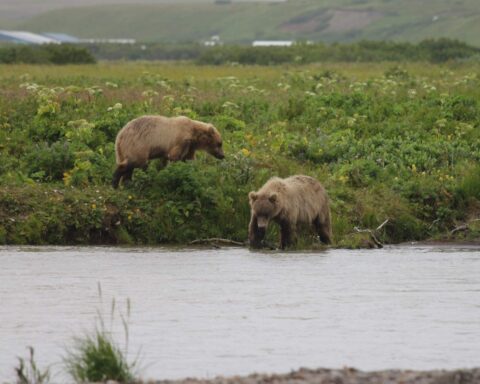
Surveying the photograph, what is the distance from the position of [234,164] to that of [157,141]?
151 centimetres

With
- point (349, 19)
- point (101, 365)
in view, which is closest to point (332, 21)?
point (349, 19)

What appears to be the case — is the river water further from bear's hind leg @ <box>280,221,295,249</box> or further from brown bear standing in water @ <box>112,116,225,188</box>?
brown bear standing in water @ <box>112,116,225,188</box>

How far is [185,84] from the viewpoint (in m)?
31.9

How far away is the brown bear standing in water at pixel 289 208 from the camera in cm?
1853

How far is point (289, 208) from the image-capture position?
1877 centimetres

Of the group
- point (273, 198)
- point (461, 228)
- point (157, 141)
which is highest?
point (157, 141)

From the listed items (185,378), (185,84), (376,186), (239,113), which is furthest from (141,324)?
(185,84)

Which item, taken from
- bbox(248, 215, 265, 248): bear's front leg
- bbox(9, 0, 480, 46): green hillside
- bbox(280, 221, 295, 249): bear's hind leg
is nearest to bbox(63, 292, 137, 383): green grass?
bbox(248, 215, 265, 248): bear's front leg

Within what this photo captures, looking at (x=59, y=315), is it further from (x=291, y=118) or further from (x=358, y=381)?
(x=291, y=118)

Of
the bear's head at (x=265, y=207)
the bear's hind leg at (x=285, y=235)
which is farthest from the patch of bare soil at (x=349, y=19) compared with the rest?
the bear's head at (x=265, y=207)

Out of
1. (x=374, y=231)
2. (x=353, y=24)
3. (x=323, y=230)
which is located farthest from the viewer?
(x=353, y=24)

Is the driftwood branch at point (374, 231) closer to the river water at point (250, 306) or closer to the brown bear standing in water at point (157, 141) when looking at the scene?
the river water at point (250, 306)

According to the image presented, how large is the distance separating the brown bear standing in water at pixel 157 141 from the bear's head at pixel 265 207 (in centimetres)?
206

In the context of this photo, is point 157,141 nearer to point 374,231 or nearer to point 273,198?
point 273,198
